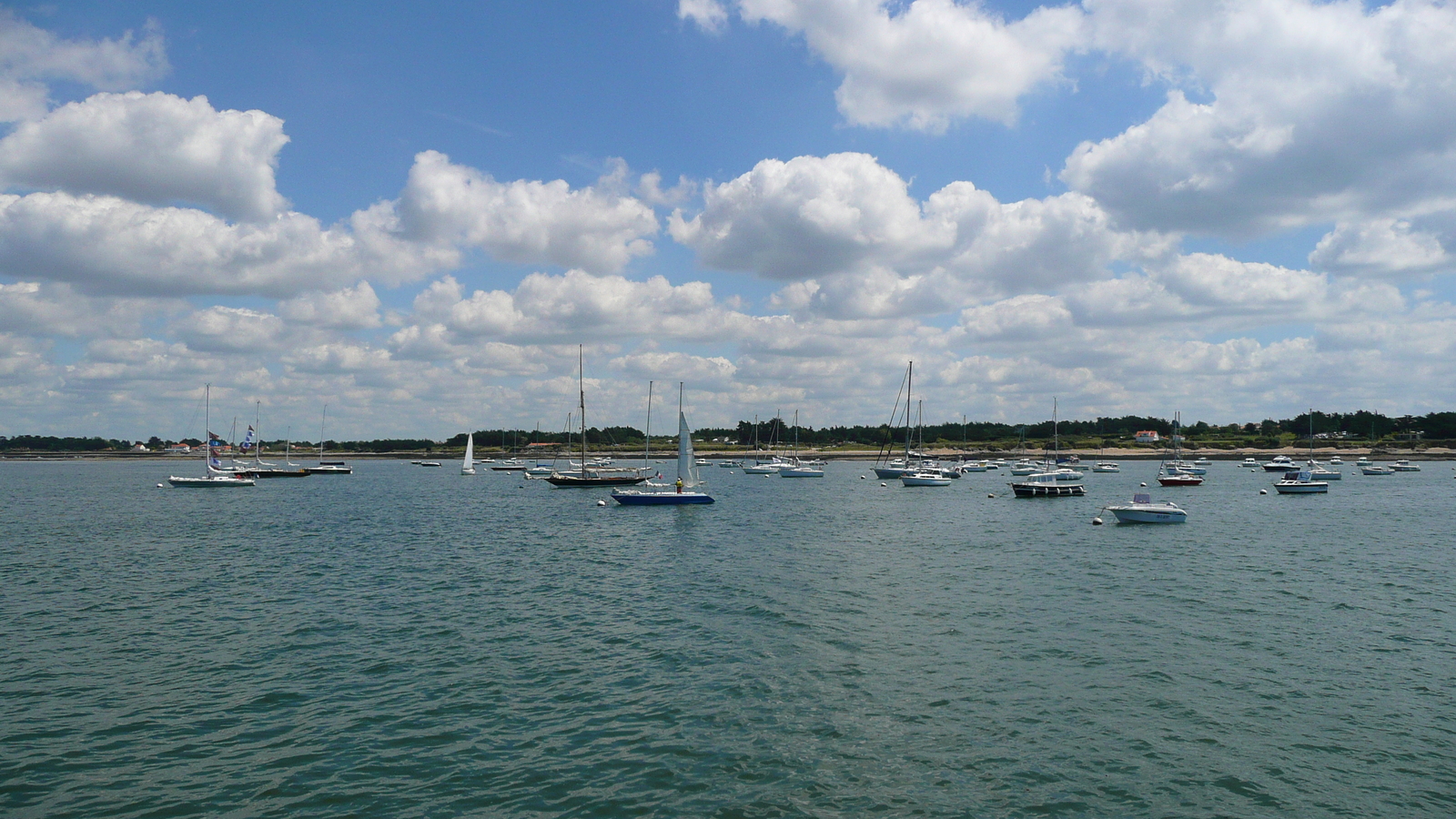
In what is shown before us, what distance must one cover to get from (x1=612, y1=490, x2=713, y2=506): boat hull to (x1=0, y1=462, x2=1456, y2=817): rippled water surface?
29752 mm

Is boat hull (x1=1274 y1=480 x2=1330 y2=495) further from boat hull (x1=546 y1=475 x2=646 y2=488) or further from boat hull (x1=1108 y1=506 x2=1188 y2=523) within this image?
boat hull (x1=546 y1=475 x2=646 y2=488)

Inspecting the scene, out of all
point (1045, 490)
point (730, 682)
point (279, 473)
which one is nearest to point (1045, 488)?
point (1045, 490)

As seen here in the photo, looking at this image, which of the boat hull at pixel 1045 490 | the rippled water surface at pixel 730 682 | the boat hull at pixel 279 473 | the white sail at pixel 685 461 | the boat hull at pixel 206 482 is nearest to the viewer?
the rippled water surface at pixel 730 682

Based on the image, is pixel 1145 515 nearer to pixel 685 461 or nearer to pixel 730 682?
pixel 685 461

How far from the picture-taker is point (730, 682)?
80.6 ft

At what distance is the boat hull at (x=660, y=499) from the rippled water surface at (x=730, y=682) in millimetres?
29752

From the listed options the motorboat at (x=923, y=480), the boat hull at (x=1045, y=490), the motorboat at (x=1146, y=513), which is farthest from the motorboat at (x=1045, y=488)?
the motorboat at (x=1146, y=513)

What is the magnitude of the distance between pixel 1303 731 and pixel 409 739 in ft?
73.0

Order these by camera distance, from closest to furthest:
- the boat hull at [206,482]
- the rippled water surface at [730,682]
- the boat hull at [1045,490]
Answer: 1. the rippled water surface at [730,682]
2. the boat hull at [1045,490]
3. the boat hull at [206,482]

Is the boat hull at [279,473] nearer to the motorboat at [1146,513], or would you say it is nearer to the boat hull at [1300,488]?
the motorboat at [1146,513]

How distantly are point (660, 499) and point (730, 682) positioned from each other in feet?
203

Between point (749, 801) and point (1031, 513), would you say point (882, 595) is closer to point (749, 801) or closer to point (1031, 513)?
point (749, 801)

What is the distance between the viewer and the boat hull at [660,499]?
85812mm

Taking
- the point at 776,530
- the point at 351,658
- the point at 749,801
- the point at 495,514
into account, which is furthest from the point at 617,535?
the point at 749,801
